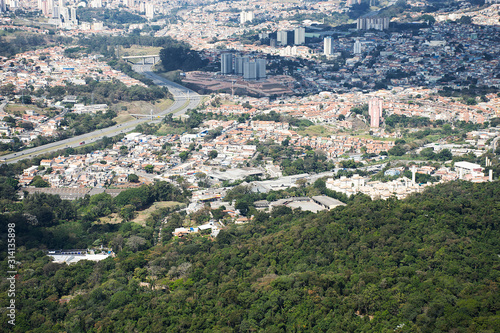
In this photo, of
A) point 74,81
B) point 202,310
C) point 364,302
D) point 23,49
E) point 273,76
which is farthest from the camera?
point 23,49

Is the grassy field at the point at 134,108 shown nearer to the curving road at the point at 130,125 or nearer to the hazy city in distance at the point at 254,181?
the hazy city in distance at the point at 254,181

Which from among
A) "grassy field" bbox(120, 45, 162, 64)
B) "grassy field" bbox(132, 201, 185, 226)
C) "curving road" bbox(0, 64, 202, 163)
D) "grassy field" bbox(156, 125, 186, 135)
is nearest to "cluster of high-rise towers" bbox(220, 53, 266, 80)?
"curving road" bbox(0, 64, 202, 163)

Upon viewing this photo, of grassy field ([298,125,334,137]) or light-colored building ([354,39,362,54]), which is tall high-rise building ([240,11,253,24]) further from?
grassy field ([298,125,334,137])

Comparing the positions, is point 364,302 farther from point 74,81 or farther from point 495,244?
point 74,81

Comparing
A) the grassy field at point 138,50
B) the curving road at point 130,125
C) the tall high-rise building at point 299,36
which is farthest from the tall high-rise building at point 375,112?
the grassy field at point 138,50

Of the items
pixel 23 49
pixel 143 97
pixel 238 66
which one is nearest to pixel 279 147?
pixel 143 97

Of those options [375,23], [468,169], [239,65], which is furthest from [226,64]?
[468,169]

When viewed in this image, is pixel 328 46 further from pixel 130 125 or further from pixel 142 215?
pixel 142 215

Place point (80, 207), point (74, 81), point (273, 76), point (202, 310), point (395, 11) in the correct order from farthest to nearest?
1. point (395, 11)
2. point (273, 76)
3. point (74, 81)
4. point (80, 207)
5. point (202, 310)
